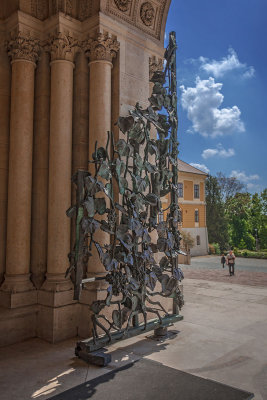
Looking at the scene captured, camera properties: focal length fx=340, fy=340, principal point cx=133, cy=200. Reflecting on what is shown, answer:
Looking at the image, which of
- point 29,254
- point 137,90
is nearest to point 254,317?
point 29,254

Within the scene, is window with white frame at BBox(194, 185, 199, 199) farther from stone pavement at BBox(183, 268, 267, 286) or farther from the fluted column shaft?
the fluted column shaft

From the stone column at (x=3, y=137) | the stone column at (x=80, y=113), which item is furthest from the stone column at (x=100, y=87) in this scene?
the stone column at (x=3, y=137)

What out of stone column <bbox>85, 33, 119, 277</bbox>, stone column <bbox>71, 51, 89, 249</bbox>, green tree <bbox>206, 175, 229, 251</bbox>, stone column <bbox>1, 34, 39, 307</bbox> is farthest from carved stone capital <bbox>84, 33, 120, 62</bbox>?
green tree <bbox>206, 175, 229, 251</bbox>

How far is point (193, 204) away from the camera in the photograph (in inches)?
1281

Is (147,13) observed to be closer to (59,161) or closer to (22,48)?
(22,48)

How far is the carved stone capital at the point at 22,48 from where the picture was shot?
5.85m

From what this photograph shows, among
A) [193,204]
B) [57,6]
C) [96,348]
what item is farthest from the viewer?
[193,204]

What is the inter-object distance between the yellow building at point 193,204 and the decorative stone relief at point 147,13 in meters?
24.1

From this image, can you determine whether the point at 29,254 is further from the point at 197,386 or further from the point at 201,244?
the point at 201,244

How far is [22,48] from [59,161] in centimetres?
207

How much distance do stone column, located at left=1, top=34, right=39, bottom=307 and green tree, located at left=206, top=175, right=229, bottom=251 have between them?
32.7m

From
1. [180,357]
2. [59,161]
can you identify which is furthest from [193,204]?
[180,357]

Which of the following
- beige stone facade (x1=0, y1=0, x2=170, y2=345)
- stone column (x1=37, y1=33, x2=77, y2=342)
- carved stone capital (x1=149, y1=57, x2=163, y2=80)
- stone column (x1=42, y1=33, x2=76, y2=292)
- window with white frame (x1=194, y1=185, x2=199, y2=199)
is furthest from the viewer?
window with white frame (x1=194, y1=185, x2=199, y2=199)

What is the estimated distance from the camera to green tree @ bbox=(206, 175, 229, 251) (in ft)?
120
